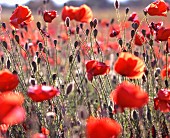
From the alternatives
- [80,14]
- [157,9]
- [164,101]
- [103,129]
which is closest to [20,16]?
[80,14]

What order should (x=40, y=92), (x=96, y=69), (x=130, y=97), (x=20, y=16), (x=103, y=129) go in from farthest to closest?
1. (x=20, y=16)
2. (x=96, y=69)
3. (x=40, y=92)
4. (x=130, y=97)
5. (x=103, y=129)

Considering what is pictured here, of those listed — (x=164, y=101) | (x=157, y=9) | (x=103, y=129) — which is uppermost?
(x=157, y=9)

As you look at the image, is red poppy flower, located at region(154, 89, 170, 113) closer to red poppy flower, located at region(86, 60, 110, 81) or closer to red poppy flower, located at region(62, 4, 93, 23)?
red poppy flower, located at region(86, 60, 110, 81)

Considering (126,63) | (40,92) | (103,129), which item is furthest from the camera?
(126,63)

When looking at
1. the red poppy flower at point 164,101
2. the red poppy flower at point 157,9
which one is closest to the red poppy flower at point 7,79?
the red poppy flower at point 164,101

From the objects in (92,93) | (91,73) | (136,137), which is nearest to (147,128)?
(136,137)

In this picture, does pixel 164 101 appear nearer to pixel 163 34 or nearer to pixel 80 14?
pixel 163 34

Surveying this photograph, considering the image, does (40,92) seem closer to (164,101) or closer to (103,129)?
(103,129)

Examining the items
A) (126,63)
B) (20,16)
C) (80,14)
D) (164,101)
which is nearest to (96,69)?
(126,63)

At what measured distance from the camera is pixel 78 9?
11.2ft

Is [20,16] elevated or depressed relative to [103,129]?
elevated

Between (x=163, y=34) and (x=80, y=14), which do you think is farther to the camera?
(x=80, y=14)

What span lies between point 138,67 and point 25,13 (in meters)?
0.98

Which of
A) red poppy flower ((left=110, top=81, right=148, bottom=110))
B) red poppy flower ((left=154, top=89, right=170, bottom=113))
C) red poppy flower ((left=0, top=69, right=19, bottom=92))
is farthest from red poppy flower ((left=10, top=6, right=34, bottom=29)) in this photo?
red poppy flower ((left=110, top=81, right=148, bottom=110))
